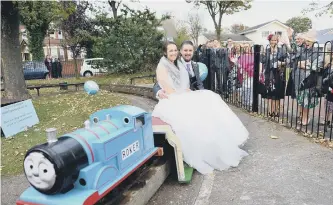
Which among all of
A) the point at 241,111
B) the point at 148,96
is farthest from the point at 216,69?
the point at 148,96

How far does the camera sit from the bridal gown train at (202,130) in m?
4.18

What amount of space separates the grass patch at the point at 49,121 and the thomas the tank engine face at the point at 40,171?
249 centimetres

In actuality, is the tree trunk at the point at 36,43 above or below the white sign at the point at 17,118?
above

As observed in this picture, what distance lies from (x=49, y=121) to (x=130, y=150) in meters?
5.00

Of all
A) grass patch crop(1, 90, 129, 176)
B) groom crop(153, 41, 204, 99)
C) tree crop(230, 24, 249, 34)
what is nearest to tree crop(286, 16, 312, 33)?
tree crop(230, 24, 249, 34)

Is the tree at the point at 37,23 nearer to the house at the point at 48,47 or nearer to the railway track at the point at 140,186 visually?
the house at the point at 48,47

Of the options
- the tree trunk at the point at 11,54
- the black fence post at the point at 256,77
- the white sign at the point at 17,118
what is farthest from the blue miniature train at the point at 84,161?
the tree trunk at the point at 11,54

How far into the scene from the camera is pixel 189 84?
5340mm

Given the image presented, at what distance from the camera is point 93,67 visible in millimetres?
21625

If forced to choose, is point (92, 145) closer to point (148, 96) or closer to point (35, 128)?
point (35, 128)

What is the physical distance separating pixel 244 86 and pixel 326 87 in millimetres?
2613

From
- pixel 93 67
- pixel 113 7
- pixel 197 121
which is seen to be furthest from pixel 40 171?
pixel 113 7

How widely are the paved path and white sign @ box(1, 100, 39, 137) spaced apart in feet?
14.1

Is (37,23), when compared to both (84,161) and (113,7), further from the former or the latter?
(84,161)
